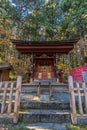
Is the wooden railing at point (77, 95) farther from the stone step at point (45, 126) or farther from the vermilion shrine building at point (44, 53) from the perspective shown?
the vermilion shrine building at point (44, 53)

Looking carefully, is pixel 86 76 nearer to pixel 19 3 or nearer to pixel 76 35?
pixel 76 35

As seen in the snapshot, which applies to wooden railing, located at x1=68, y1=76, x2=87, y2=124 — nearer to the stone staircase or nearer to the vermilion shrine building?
the stone staircase

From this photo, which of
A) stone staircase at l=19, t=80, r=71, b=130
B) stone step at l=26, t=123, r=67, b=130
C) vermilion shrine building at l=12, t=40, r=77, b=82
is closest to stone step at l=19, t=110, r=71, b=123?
stone staircase at l=19, t=80, r=71, b=130

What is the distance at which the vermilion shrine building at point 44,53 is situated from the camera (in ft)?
31.7

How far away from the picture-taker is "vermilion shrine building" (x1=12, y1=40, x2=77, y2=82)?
380 inches

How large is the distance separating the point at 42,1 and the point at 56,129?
57.5ft

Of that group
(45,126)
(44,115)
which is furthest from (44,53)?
(45,126)

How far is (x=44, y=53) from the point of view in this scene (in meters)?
10.7

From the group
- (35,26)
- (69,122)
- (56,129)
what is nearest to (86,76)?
(69,122)

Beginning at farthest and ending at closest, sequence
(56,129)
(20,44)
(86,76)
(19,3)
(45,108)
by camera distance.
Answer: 1. (19,3)
2. (20,44)
3. (86,76)
4. (45,108)
5. (56,129)

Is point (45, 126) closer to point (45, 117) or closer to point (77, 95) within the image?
point (45, 117)

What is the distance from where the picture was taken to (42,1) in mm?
18562

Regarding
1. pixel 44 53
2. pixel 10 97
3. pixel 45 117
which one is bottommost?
pixel 45 117

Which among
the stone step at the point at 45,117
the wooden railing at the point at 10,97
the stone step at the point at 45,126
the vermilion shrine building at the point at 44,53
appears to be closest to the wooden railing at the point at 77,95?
the stone step at the point at 45,117
